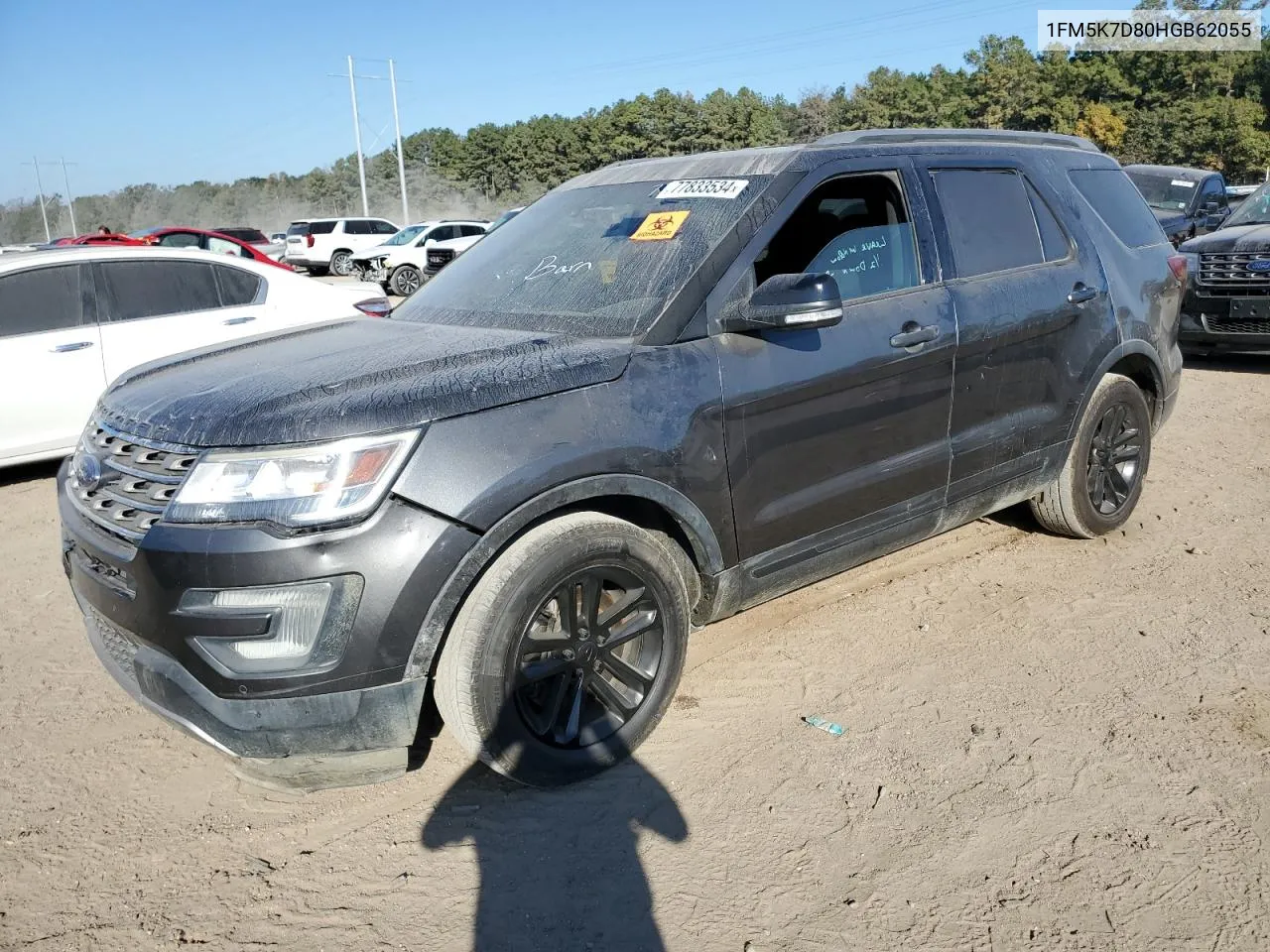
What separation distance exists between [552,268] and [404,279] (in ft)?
62.6

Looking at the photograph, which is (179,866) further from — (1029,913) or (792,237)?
(792,237)

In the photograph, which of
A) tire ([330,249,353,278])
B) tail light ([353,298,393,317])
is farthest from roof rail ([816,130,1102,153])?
tire ([330,249,353,278])

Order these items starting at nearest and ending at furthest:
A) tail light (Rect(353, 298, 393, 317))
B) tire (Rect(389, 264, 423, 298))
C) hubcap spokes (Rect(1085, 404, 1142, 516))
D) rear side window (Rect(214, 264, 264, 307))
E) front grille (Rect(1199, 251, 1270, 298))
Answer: hubcap spokes (Rect(1085, 404, 1142, 516)), tail light (Rect(353, 298, 393, 317)), rear side window (Rect(214, 264, 264, 307)), front grille (Rect(1199, 251, 1270, 298)), tire (Rect(389, 264, 423, 298))

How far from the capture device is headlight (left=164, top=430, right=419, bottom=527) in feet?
7.96

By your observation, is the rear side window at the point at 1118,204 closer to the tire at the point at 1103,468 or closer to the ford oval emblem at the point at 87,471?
the tire at the point at 1103,468

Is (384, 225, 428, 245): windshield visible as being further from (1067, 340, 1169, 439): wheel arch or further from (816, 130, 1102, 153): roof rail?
(1067, 340, 1169, 439): wheel arch

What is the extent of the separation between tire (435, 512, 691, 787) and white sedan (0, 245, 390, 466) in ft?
11.9

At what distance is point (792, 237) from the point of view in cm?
348

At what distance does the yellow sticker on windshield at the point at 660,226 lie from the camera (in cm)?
336

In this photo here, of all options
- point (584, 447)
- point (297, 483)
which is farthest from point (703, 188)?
point (297, 483)

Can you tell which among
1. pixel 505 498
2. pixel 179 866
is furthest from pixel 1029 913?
pixel 179 866

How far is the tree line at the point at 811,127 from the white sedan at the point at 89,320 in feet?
149

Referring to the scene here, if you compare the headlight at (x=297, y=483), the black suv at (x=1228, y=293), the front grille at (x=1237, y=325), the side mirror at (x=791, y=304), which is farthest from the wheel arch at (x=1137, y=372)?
the front grille at (x=1237, y=325)

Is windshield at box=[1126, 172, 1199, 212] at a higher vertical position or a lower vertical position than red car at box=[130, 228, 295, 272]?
lower
